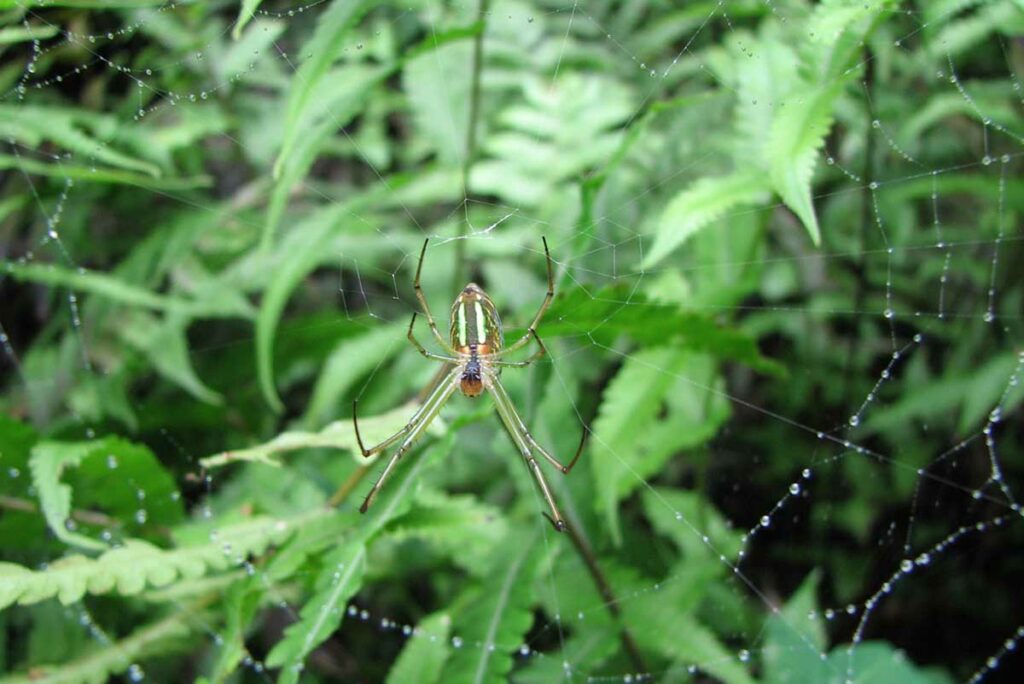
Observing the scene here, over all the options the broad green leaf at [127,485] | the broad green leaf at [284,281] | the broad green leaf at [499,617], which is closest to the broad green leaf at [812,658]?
the broad green leaf at [499,617]

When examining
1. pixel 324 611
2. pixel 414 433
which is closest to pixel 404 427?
pixel 414 433

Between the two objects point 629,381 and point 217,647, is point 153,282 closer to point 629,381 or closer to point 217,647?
point 217,647

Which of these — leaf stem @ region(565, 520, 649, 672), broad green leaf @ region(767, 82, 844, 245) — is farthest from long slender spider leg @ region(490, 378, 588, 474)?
broad green leaf @ region(767, 82, 844, 245)

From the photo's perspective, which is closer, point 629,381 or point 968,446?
point 629,381

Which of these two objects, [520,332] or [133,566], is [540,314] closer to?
[520,332]

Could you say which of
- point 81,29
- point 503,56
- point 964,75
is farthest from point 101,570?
point 964,75

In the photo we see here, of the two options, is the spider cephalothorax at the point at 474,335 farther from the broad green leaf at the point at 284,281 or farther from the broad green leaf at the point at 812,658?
the broad green leaf at the point at 812,658

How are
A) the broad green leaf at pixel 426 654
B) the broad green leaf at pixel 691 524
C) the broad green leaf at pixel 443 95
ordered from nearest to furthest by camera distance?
1. the broad green leaf at pixel 426 654
2. the broad green leaf at pixel 691 524
3. the broad green leaf at pixel 443 95

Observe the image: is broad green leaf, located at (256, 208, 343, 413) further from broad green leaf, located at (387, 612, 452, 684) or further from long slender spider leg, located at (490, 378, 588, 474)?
broad green leaf, located at (387, 612, 452, 684)
